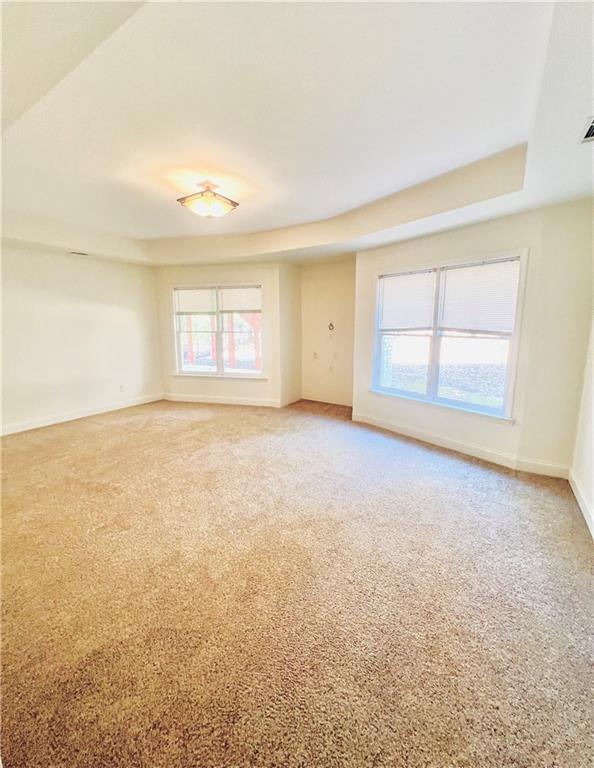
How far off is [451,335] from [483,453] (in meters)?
1.39

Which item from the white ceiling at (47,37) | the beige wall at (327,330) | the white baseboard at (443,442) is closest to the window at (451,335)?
the white baseboard at (443,442)

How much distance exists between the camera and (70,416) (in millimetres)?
5059

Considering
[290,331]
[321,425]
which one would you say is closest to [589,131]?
[321,425]

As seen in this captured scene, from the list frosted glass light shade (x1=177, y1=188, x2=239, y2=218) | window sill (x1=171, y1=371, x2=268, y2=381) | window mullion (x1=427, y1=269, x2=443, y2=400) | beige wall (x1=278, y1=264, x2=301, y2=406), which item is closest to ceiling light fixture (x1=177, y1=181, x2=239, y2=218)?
frosted glass light shade (x1=177, y1=188, x2=239, y2=218)

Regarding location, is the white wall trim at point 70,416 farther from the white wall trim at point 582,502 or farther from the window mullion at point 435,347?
the white wall trim at point 582,502

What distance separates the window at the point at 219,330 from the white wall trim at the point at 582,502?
4564 millimetres

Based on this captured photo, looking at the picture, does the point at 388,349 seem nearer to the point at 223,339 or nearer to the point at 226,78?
the point at 223,339

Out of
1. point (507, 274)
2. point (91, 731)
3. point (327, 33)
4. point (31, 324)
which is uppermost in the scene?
point (327, 33)

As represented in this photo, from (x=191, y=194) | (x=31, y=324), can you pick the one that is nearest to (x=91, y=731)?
(x=191, y=194)

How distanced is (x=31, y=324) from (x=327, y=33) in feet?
16.4

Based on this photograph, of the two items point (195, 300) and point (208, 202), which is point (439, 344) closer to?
point (208, 202)

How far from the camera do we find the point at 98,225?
14.7 ft

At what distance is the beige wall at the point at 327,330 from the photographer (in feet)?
18.7

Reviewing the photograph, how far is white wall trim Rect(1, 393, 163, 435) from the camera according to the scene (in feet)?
14.5
